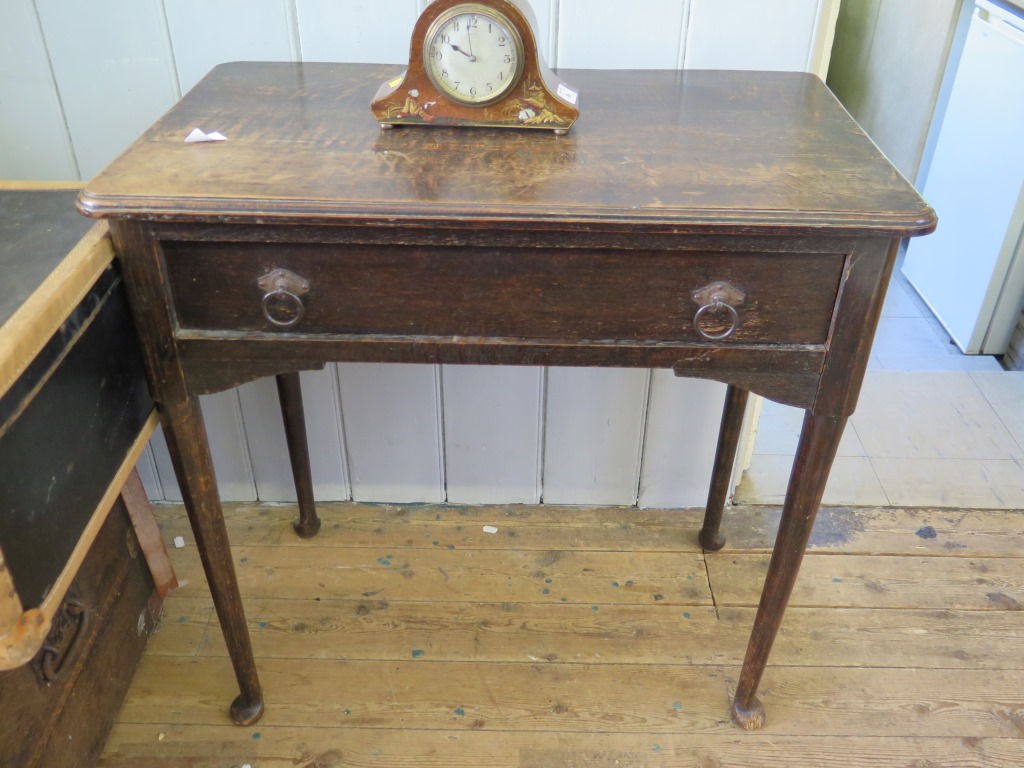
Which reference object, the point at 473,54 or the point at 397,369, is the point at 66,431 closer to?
the point at 473,54

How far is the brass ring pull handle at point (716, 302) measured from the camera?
93cm

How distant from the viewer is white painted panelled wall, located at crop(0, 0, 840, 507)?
1.33m

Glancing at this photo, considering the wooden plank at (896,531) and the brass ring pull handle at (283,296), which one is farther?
the wooden plank at (896,531)

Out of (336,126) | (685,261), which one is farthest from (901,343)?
(336,126)

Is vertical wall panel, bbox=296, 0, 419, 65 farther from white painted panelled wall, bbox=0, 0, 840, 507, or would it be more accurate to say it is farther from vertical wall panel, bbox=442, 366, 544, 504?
vertical wall panel, bbox=442, 366, 544, 504

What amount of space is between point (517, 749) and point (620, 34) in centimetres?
111

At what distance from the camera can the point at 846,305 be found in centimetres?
93

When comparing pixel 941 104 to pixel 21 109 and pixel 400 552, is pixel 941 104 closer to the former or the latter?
pixel 400 552

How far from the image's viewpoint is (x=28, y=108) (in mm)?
1399

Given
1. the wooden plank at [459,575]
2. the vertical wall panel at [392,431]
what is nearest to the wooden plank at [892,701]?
the wooden plank at [459,575]

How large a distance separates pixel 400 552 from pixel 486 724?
0.41 meters

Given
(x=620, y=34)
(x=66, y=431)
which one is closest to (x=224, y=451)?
(x=66, y=431)

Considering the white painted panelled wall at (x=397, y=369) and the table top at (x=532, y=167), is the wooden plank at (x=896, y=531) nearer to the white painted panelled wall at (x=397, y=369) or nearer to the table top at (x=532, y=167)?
the white painted panelled wall at (x=397, y=369)

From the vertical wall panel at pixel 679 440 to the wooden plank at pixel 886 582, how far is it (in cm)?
15
